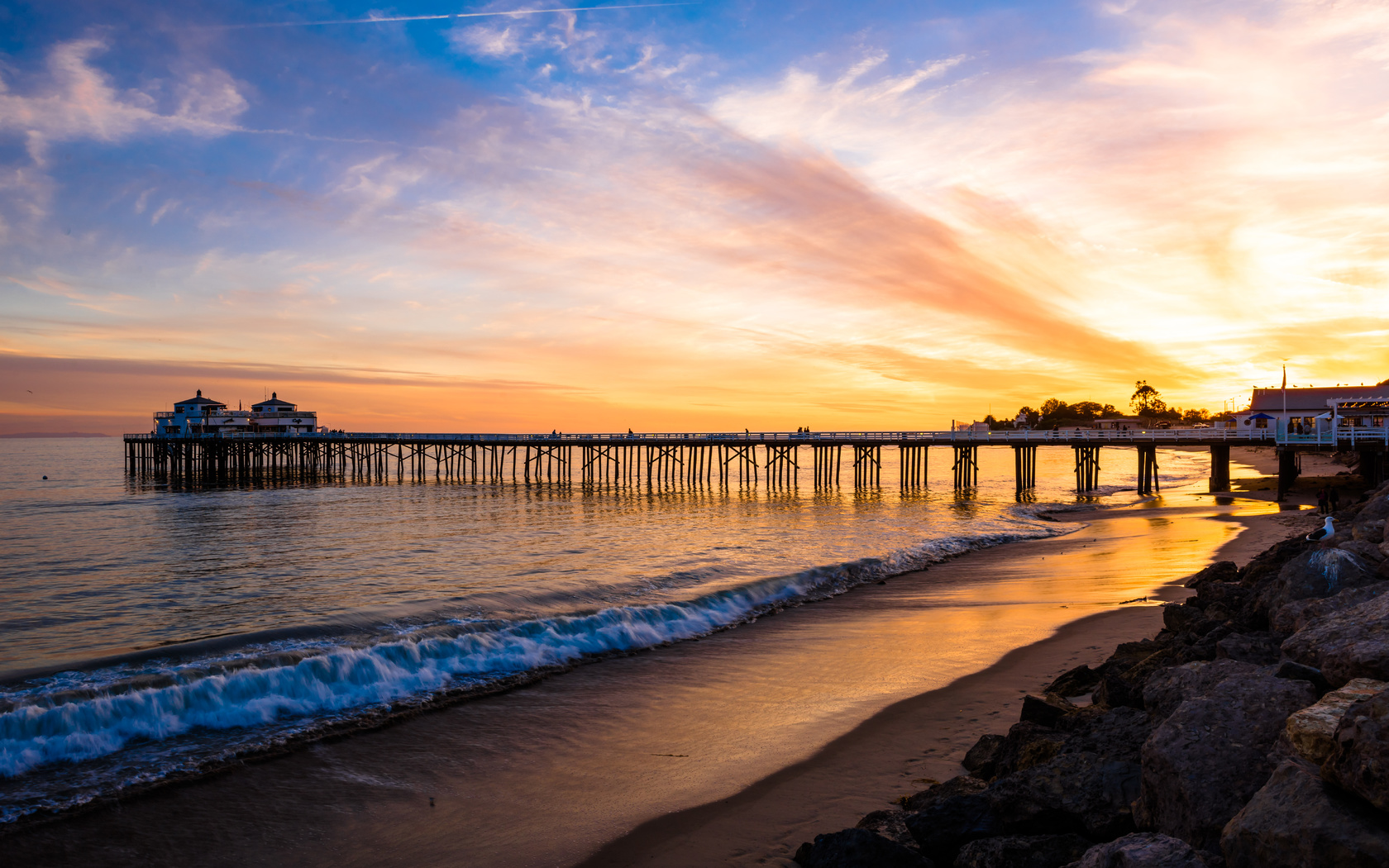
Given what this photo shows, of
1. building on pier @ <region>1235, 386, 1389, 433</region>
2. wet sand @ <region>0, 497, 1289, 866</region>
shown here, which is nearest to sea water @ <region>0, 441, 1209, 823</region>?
wet sand @ <region>0, 497, 1289, 866</region>

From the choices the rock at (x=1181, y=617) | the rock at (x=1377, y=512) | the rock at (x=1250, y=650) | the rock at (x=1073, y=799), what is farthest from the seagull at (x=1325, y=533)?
the rock at (x=1073, y=799)

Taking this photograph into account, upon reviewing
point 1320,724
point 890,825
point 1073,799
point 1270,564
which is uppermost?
point 1320,724

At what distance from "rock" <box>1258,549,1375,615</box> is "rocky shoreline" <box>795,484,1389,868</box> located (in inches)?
7.3

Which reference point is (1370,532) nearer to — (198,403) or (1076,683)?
(1076,683)

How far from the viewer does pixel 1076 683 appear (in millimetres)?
8539

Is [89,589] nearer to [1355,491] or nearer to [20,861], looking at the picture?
[20,861]

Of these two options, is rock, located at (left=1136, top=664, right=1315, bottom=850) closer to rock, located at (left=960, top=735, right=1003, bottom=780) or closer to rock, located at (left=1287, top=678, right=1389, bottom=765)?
rock, located at (left=1287, top=678, right=1389, bottom=765)

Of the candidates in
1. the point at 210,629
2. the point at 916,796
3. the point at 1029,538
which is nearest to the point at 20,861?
the point at 916,796

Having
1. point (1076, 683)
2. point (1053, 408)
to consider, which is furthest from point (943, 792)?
point (1053, 408)

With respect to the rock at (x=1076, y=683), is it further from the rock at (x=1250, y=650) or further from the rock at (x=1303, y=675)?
the rock at (x=1303, y=675)

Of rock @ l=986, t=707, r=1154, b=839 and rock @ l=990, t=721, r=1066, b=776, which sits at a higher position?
rock @ l=986, t=707, r=1154, b=839

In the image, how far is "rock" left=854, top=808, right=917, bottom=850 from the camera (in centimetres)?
530

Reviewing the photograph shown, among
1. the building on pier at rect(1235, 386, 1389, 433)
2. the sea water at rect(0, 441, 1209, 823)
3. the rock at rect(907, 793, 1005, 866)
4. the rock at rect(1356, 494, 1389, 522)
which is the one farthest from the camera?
the building on pier at rect(1235, 386, 1389, 433)

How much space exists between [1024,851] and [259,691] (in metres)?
9.03
